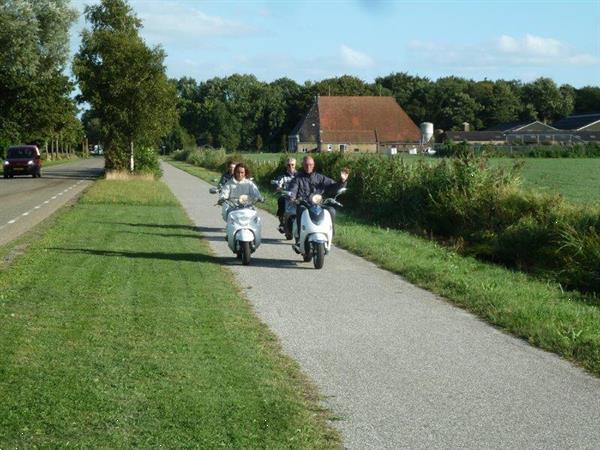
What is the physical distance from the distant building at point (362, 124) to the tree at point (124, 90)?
61.5 meters

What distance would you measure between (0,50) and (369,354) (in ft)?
172

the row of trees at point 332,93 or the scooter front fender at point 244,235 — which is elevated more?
the row of trees at point 332,93

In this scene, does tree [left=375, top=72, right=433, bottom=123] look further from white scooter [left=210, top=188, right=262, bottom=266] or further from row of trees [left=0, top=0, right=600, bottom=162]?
white scooter [left=210, top=188, right=262, bottom=266]

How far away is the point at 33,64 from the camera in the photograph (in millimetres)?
55906

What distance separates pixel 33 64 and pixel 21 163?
688cm

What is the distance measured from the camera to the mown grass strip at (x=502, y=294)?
8.71 meters

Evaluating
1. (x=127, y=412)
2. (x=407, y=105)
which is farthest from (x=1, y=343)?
(x=407, y=105)

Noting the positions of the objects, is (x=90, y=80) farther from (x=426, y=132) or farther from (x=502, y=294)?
(x=426, y=132)

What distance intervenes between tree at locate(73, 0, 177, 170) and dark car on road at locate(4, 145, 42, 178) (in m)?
6.79

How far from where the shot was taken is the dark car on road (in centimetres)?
5309

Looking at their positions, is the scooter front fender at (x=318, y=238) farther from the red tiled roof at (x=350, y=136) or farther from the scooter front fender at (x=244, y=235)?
the red tiled roof at (x=350, y=136)

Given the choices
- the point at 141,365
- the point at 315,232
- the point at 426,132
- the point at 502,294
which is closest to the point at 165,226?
the point at 315,232

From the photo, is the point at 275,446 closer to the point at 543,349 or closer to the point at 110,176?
the point at 543,349

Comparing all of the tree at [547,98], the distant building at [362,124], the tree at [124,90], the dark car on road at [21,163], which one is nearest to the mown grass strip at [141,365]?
the tree at [124,90]
